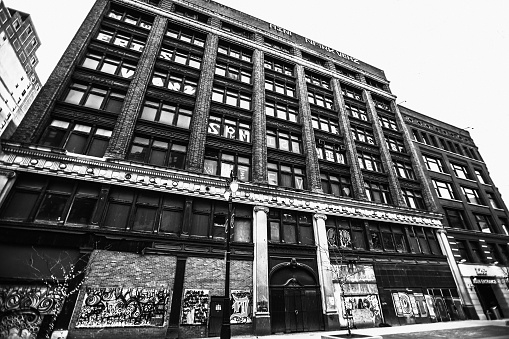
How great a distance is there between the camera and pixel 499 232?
2916 centimetres

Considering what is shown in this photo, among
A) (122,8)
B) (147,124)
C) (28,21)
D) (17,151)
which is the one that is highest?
(28,21)

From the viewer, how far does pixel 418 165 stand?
28172mm

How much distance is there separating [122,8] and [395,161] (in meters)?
33.3

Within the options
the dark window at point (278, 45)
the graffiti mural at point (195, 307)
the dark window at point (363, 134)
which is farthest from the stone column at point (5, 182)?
the dark window at point (363, 134)

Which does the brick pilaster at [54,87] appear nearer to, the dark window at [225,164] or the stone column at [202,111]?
the stone column at [202,111]

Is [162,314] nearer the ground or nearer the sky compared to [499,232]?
nearer the ground

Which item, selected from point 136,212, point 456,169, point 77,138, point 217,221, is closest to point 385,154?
point 456,169

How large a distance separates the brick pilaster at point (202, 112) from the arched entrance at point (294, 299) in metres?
9.36

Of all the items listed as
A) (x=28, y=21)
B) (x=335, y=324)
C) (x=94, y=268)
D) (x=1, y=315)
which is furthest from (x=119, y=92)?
(x=28, y=21)

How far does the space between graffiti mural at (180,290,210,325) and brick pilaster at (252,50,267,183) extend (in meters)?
8.39

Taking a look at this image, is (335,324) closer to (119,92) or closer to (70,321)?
(70,321)

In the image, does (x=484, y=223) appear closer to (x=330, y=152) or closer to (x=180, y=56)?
(x=330, y=152)

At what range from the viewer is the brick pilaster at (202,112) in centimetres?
1667

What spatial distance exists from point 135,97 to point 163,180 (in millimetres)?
7092
